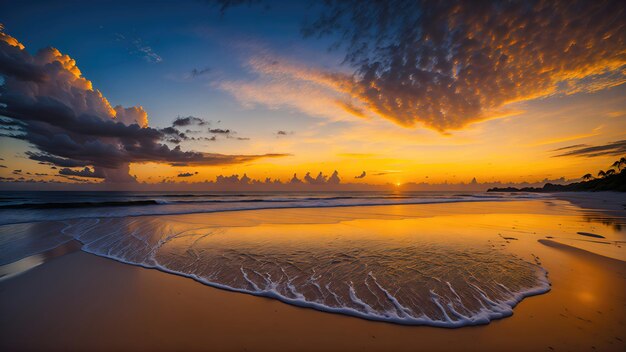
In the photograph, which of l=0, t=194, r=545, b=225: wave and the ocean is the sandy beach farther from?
l=0, t=194, r=545, b=225: wave

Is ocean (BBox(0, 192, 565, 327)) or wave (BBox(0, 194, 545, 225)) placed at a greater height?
ocean (BBox(0, 192, 565, 327))

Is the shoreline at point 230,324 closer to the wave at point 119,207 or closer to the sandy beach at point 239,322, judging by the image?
the sandy beach at point 239,322

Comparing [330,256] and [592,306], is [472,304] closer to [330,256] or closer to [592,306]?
[592,306]

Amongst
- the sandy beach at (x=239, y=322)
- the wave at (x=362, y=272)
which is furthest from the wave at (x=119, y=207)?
the sandy beach at (x=239, y=322)

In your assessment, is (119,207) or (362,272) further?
(119,207)

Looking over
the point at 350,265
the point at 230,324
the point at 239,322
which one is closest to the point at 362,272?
the point at 350,265

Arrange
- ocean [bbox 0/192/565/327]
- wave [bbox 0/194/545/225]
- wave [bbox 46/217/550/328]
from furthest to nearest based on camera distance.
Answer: wave [bbox 0/194/545/225], ocean [bbox 0/192/565/327], wave [bbox 46/217/550/328]

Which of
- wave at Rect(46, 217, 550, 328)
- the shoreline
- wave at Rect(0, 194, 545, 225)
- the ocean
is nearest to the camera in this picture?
the shoreline

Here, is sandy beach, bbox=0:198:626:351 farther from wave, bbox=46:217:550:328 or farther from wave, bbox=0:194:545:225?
wave, bbox=0:194:545:225

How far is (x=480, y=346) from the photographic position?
3.33 m

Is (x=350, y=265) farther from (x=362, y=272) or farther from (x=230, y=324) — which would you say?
(x=230, y=324)

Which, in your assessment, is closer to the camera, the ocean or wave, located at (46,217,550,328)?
wave, located at (46,217,550,328)

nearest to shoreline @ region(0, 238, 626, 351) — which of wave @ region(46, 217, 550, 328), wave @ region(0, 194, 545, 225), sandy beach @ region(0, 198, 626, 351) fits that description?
sandy beach @ region(0, 198, 626, 351)

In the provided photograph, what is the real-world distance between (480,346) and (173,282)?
19.6 ft
